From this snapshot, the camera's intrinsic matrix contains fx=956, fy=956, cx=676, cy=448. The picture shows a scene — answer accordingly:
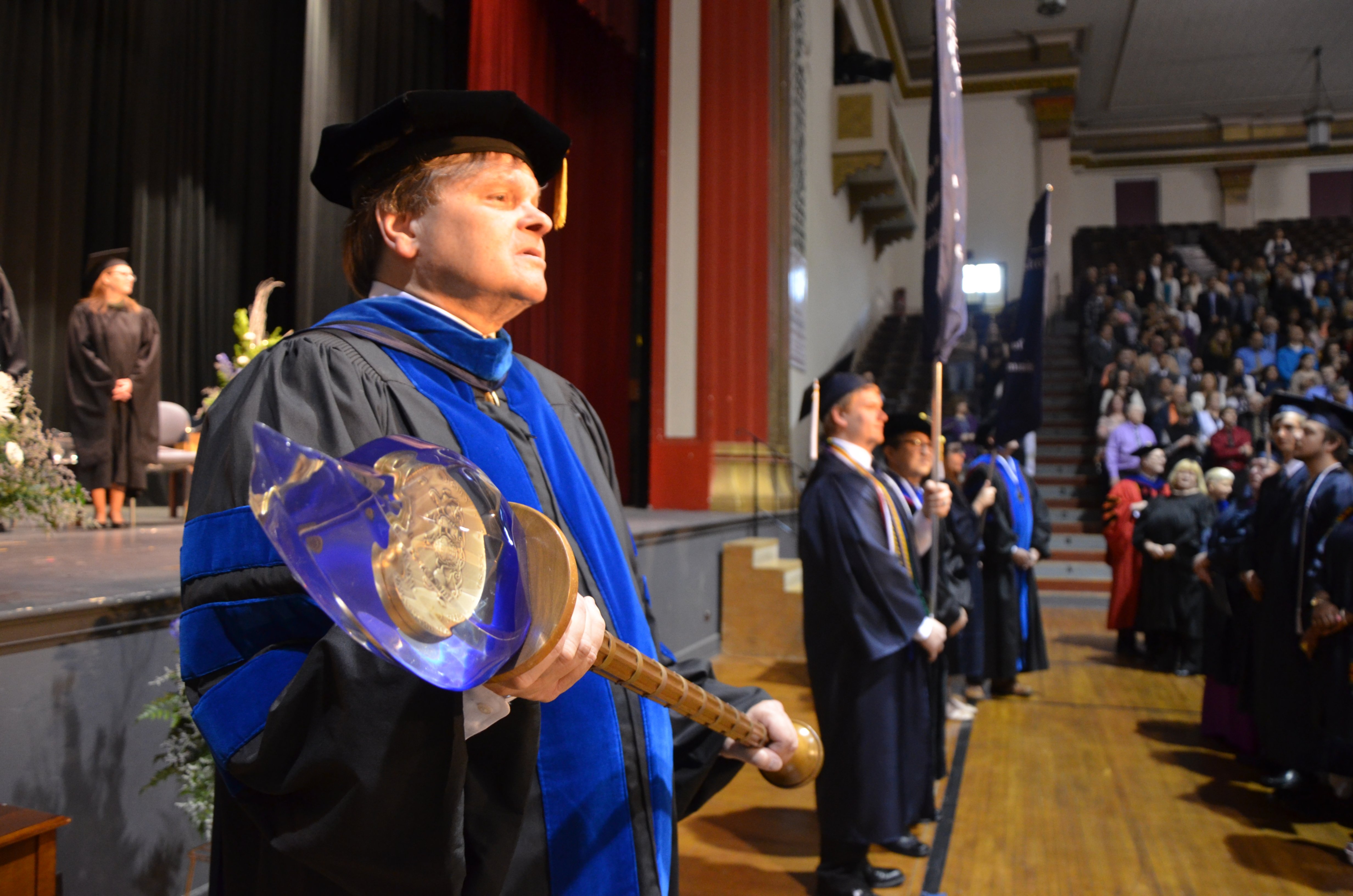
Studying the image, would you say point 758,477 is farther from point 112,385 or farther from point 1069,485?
point 1069,485

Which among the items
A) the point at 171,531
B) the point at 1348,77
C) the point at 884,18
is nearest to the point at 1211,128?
the point at 1348,77

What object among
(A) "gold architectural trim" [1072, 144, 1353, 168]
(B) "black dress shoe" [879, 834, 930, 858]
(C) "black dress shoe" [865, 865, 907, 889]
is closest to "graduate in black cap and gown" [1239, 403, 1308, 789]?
(B) "black dress shoe" [879, 834, 930, 858]

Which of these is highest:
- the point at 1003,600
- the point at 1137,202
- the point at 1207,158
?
the point at 1207,158

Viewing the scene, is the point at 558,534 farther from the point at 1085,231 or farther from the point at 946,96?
the point at 1085,231

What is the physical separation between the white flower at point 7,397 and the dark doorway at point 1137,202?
23.4 metres

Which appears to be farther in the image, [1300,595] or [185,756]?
[1300,595]

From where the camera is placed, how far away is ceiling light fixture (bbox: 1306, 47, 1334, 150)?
1614 cm

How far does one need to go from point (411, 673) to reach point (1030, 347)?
14.2 feet

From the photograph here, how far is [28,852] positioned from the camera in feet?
5.16

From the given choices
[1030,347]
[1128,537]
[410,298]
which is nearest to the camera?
[410,298]

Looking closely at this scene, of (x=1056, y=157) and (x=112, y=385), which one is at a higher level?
(x=1056, y=157)

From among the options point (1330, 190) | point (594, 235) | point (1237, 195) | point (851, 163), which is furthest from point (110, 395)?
point (1330, 190)

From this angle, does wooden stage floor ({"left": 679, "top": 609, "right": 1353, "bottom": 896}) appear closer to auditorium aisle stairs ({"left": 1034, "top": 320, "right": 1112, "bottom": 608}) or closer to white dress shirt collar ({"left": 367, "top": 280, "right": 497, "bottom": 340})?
white dress shirt collar ({"left": 367, "top": 280, "right": 497, "bottom": 340})

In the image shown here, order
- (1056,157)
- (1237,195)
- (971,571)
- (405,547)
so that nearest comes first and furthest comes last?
1. (405,547)
2. (971,571)
3. (1056,157)
4. (1237,195)
